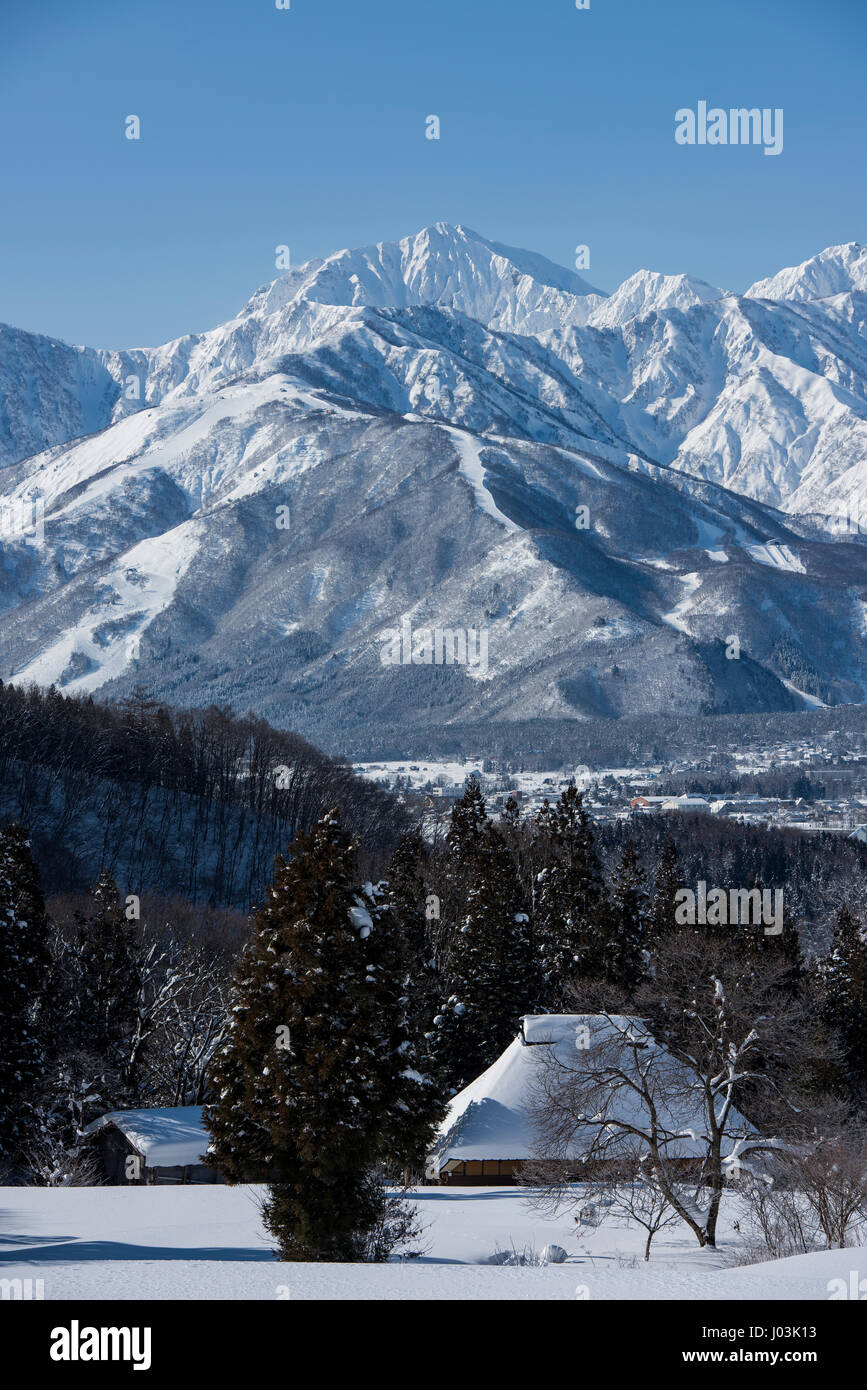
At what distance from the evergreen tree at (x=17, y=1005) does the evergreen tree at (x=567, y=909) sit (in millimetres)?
21926

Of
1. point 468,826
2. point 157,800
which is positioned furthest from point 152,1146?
point 157,800

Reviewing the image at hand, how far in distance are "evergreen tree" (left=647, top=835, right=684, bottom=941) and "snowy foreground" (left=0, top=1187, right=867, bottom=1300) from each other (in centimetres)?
2376

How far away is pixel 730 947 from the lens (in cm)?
A: 5844

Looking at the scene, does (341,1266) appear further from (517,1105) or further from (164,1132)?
(164,1132)

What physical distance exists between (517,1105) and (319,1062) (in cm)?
2041

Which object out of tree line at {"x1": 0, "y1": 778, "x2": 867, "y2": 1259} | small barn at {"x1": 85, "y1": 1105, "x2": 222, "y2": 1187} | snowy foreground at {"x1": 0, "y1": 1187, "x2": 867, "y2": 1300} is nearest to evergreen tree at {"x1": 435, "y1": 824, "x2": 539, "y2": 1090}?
tree line at {"x1": 0, "y1": 778, "x2": 867, "y2": 1259}

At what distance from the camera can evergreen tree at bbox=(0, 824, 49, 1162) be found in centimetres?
4044

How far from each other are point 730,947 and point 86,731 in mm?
77258

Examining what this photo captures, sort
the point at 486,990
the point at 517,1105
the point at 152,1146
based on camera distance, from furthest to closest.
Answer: the point at 486,990 → the point at 517,1105 → the point at 152,1146

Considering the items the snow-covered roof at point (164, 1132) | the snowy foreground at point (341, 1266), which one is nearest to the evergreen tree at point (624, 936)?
the snowy foreground at point (341, 1266)

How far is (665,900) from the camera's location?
66.6 metres

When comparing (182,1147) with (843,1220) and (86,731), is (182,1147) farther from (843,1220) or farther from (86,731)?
(86,731)

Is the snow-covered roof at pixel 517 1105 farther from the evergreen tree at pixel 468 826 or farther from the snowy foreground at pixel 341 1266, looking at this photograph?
the evergreen tree at pixel 468 826
